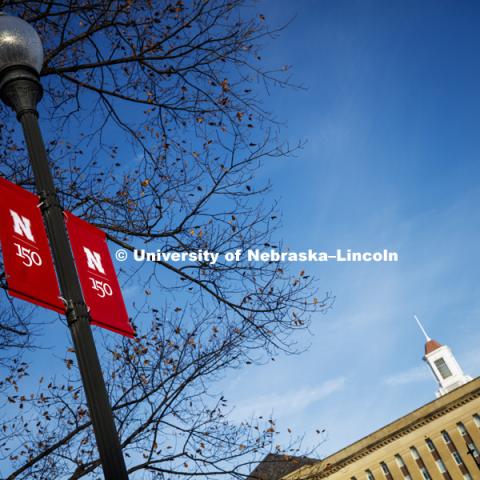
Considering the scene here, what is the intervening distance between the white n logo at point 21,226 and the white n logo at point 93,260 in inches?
17.7

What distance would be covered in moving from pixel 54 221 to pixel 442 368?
2778 inches

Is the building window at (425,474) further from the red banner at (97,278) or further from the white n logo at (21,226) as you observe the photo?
the white n logo at (21,226)

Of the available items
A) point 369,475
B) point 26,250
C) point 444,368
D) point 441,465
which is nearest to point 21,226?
point 26,250

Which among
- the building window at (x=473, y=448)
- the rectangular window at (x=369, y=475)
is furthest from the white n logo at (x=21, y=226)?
the rectangular window at (x=369, y=475)

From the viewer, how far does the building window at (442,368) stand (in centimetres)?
6648

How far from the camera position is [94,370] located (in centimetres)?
310

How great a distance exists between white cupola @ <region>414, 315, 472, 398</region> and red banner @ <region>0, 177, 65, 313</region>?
6881 cm

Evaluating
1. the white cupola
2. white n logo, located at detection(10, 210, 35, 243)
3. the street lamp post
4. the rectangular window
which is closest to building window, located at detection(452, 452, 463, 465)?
the rectangular window

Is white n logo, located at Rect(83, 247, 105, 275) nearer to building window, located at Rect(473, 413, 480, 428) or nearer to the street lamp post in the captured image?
the street lamp post

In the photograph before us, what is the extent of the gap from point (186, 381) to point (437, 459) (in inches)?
1777

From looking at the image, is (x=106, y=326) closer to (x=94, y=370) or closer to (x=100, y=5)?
(x=94, y=370)

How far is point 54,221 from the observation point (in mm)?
3600

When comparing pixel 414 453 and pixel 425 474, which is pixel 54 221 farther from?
pixel 414 453

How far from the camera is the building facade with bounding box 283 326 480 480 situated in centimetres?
4541
